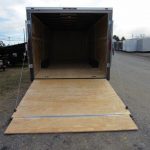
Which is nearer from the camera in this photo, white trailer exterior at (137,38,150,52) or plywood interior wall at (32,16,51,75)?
plywood interior wall at (32,16,51,75)

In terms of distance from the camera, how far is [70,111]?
5094 mm

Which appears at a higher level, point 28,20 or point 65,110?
point 28,20

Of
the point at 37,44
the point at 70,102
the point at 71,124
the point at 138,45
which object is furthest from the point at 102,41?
the point at 138,45

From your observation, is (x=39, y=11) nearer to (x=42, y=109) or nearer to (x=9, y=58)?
(x=42, y=109)

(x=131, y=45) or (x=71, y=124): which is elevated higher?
(x=71, y=124)

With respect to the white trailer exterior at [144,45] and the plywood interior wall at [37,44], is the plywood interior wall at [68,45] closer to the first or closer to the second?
the plywood interior wall at [37,44]

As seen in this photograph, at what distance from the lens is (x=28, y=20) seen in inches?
267

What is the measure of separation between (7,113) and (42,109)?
3.34 ft

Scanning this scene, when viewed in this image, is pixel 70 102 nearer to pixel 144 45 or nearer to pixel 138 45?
pixel 144 45

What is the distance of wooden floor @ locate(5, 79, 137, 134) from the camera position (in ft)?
14.6

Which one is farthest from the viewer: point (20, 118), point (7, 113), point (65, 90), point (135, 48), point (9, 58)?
point (135, 48)

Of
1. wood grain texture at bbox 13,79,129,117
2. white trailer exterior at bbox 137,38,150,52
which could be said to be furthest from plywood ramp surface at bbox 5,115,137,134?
white trailer exterior at bbox 137,38,150,52

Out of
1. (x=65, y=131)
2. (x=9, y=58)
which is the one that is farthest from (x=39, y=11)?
(x=9, y=58)

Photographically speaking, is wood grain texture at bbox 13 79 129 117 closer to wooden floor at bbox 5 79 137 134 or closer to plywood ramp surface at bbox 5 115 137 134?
wooden floor at bbox 5 79 137 134
